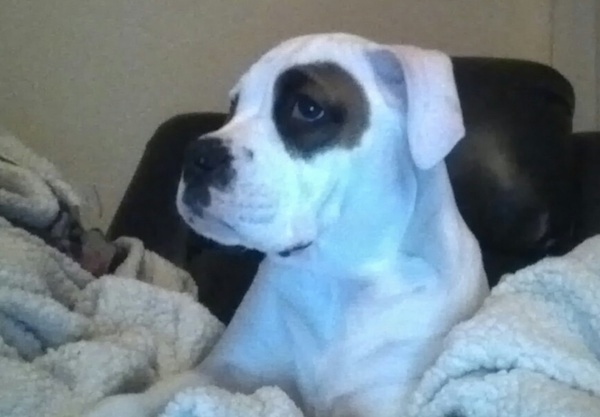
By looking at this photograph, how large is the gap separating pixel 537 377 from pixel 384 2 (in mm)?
1391

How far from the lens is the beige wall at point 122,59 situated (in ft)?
5.95

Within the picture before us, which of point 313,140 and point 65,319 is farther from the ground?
point 313,140

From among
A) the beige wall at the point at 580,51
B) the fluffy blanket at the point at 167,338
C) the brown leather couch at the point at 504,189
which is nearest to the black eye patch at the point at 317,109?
the fluffy blanket at the point at 167,338

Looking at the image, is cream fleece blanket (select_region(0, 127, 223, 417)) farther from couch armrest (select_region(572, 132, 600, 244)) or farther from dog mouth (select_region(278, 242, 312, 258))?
couch armrest (select_region(572, 132, 600, 244))

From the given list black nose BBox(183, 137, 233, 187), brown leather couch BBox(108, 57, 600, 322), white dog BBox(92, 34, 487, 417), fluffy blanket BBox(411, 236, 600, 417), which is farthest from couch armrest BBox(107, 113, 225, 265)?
fluffy blanket BBox(411, 236, 600, 417)

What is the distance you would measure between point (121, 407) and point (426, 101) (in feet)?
1.55

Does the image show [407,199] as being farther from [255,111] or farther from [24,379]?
[24,379]

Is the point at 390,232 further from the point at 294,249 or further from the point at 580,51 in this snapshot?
the point at 580,51

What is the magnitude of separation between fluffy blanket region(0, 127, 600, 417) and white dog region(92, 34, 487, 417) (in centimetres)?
8

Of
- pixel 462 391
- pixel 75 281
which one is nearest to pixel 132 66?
pixel 75 281

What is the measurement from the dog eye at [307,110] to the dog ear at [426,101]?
0.10 meters

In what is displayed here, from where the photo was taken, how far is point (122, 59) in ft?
6.17

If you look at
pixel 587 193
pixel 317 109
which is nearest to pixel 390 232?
pixel 317 109

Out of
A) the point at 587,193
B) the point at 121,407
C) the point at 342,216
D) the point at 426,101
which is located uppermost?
the point at 426,101
